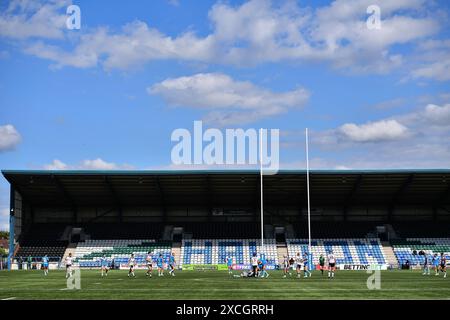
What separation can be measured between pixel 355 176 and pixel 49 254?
34.2m

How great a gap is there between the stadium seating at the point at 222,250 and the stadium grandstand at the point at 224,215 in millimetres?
113

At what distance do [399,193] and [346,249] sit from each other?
8.79m

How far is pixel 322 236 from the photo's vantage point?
67.2 metres

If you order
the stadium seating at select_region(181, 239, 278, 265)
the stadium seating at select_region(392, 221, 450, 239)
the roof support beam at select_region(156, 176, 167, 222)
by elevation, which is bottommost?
the stadium seating at select_region(181, 239, 278, 265)

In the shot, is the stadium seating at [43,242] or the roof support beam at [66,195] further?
the stadium seating at [43,242]

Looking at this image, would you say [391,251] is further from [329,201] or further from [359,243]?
[329,201]

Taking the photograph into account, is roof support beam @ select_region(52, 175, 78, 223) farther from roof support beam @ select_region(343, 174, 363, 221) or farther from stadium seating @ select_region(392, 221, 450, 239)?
stadium seating @ select_region(392, 221, 450, 239)

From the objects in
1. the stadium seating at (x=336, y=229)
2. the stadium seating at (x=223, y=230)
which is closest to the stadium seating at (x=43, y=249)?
the stadium seating at (x=223, y=230)

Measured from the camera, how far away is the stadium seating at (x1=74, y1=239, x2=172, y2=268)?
62000 mm

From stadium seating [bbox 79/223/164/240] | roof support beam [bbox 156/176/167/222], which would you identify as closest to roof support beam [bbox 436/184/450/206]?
roof support beam [bbox 156/176/167/222]

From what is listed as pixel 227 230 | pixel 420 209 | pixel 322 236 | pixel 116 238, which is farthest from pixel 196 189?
pixel 420 209

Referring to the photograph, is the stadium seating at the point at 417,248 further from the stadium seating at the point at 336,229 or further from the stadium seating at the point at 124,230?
the stadium seating at the point at 124,230

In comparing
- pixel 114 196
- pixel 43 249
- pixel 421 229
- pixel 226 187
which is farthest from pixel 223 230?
pixel 421 229

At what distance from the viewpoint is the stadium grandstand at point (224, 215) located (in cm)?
6122
